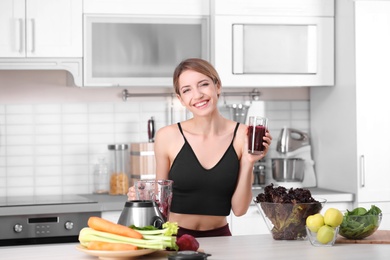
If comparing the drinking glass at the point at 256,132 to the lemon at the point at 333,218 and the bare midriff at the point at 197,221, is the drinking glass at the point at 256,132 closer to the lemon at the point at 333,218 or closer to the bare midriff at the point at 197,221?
the lemon at the point at 333,218

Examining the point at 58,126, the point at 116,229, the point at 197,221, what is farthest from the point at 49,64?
the point at 116,229

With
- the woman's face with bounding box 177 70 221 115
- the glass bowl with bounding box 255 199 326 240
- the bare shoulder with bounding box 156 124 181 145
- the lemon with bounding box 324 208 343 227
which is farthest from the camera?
the bare shoulder with bounding box 156 124 181 145

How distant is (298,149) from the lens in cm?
485

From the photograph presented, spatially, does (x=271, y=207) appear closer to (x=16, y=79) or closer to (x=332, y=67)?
(x=332, y=67)

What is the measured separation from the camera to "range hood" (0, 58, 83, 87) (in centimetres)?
429

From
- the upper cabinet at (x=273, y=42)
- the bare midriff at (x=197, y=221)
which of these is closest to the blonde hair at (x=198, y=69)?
the bare midriff at (x=197, y=221)

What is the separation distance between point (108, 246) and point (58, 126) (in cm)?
251

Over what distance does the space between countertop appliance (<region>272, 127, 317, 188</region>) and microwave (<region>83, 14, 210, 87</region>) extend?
2.43 feet

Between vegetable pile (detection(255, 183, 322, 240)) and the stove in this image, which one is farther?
the stove

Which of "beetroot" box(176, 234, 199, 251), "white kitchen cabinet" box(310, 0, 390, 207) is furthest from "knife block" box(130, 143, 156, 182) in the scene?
"beetroot" box(176, 234, 199, 251)

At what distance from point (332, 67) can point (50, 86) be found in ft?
5.74

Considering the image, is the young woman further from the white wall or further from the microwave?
the white wall

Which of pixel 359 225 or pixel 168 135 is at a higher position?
pixel 168 135

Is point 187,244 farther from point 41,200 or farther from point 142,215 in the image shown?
point 41,200
